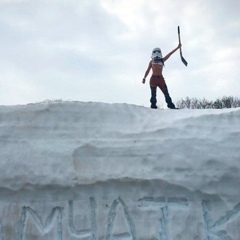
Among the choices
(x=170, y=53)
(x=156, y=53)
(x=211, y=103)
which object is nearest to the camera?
(x=156, y=53)

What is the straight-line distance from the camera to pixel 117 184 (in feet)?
11.6

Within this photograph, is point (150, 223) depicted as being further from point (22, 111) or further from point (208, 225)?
point (22, 111)

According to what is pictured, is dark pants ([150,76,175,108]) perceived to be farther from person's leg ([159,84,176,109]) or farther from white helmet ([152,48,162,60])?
white helmet ([152,48,162,60])

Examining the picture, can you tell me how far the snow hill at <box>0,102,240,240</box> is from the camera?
3479 millimetres

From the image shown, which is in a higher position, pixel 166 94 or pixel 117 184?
pixel 166 94

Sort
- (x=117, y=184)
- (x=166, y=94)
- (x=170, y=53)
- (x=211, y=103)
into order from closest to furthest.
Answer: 1. (x=117, y=184)
2. (x=166, y=94)
3. (x=170, y=53)
4. (x=211, y=103)

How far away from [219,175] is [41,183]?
137cm

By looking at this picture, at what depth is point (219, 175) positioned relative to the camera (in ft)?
11.7

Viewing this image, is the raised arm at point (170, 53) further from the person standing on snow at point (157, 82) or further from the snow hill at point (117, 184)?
the snow hill at point (117, 184)

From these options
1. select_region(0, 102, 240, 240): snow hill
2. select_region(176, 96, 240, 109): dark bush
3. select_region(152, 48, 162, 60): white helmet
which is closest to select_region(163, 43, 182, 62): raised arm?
select_region(152, 48, 162, 60): white helmet

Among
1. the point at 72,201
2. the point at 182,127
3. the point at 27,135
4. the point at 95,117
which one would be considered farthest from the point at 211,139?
the point at 27,135

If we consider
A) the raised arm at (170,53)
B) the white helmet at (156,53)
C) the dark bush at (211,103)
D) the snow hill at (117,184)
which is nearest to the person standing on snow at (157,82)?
the white helmet at (156,53)

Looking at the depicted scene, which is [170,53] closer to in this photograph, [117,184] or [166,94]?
[166,94]

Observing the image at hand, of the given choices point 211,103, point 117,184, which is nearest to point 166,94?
point 117,184
